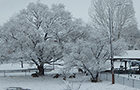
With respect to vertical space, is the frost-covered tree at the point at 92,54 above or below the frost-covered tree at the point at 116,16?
below

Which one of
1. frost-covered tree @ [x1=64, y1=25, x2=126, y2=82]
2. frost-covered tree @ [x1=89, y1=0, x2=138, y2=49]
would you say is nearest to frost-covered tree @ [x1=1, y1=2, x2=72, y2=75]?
frost-covered tree @ [x1=64, y1=25, x2=126, y2=82]

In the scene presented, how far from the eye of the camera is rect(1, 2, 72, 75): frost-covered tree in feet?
79.5

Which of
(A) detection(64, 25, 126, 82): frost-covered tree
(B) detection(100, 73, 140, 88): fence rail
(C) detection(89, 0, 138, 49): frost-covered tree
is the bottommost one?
(B) detection(100, 73, 140, 88): fence rail

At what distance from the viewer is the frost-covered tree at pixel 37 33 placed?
24219 millimetres

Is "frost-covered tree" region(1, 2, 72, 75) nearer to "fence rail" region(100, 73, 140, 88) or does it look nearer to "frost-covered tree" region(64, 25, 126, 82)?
"frost-covered tree" region(64, 25, 126, 82)

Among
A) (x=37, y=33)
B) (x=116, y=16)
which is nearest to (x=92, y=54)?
(x=37, y=33)

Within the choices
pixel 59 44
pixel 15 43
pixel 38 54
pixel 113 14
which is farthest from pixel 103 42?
pixel 113 14

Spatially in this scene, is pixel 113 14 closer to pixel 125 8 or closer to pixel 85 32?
pixel 125 8

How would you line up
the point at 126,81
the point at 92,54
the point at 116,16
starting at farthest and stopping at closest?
the point at 116,16 < the point at 92,54 < the point at 126,81

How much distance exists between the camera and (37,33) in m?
24.2

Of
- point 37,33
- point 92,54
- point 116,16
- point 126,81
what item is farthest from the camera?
point 116,16

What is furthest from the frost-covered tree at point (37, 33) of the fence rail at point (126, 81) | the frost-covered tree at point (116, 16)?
the frost-covered tree at point (116, 16)

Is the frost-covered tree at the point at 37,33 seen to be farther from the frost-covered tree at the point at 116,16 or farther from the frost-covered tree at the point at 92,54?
the frost-covered tree at the point at 116,16

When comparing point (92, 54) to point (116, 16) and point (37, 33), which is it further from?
point (116, 16)
